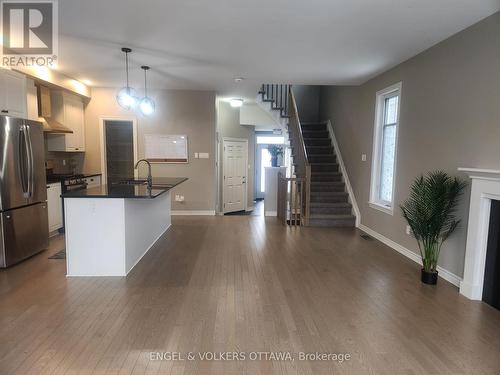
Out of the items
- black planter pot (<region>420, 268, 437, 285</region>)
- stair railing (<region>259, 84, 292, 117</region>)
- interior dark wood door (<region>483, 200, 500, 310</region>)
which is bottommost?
black planter pot (<region>420, 268, 437, 285</region>)

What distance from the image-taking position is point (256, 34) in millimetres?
3268

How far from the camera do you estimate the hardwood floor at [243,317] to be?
6.33 feet

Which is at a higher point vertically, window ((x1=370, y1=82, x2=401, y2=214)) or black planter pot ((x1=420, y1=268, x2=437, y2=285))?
window ((x1=370, y1=82, x2=401, y2=214))

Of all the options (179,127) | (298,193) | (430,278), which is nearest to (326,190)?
(298,193)

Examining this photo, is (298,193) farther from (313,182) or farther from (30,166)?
(30,166)

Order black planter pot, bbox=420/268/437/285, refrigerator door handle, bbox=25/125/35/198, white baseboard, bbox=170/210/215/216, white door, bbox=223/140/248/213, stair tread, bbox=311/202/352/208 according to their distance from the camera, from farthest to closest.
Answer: white door, bbox=223/140/248/213, white baseboard, bbox=170/210/215/216, stair tread, bbox=311/202/352/208, refrigerator door handle, bbox=25/125/35/198, black planter pot, bbox=420/268/437/285

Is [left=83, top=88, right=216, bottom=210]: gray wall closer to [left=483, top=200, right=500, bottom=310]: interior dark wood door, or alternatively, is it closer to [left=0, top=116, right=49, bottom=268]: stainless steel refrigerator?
[left=0, top=116, right=49, bottom=268]: stainless steel refrigerator

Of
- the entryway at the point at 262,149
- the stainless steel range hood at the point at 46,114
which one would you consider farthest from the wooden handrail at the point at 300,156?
the stainless steel range hood at the point at 46,114


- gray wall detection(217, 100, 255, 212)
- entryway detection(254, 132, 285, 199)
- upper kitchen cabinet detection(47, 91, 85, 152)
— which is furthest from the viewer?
entryway detection(254, 132, 285, 199)

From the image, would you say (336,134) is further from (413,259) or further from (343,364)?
(343,364)

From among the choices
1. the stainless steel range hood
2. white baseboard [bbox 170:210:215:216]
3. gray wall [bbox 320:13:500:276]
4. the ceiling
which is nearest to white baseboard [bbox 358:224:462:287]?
gray wall [bbox 320:13:500:276]

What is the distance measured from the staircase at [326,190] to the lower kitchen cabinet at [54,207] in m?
4.37

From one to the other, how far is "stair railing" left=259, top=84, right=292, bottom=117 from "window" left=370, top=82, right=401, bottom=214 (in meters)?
2.94

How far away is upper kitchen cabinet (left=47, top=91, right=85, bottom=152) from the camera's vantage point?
5.36m
